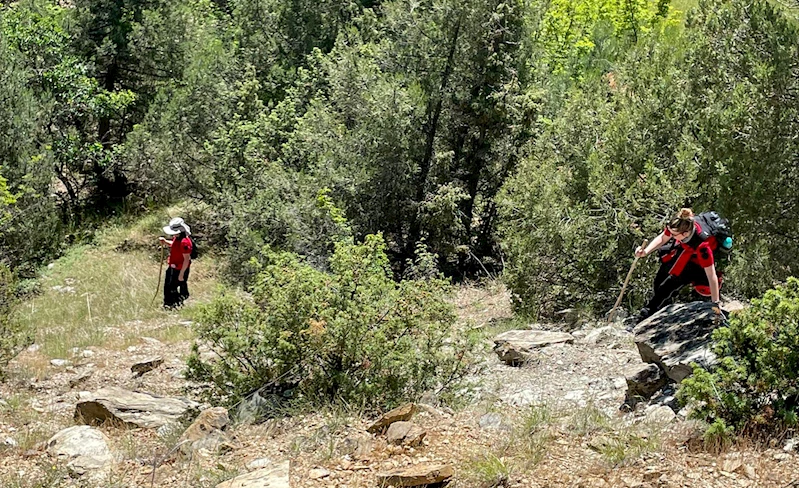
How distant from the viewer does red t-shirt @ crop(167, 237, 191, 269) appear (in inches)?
482

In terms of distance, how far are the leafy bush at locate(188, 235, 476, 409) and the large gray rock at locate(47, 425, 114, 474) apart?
1053 mm

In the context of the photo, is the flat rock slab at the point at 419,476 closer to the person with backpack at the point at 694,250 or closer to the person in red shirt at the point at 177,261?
the person with backpack at the point at 694,250

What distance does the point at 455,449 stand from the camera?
17.1ft

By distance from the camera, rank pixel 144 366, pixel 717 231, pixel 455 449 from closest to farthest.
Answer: pixel 455 449 → pixel 717 231 → pixel 144 366

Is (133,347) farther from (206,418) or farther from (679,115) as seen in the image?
(679,115)

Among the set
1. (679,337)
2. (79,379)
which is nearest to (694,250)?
(679,337)

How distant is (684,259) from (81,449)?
18.4ft

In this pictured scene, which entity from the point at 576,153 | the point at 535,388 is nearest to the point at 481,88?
the point at 576,153

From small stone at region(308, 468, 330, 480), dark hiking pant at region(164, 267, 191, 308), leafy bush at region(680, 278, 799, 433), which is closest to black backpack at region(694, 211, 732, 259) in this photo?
leafy bush at region(680, 278, 799, 433)

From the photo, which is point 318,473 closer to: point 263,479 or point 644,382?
point 263,479

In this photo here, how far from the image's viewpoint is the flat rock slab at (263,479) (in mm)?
4809

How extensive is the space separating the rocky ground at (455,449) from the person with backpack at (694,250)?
1225mm

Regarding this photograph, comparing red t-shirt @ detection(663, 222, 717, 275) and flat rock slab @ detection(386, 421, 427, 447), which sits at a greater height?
red t-shirt @ detection(663, 222, 717, 275)

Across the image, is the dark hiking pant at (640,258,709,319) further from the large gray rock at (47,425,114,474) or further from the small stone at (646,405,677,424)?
the large gray rock at (47,425,114,474)
